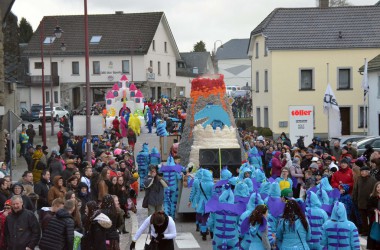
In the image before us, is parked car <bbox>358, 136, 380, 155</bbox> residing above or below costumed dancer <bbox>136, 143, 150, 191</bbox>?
above

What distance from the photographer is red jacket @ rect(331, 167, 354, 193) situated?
17562 mm

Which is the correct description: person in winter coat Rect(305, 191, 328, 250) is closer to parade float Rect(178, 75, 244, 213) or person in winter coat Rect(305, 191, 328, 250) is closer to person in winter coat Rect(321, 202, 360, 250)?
person in winter coat Rect(321, 202, 360, 250)

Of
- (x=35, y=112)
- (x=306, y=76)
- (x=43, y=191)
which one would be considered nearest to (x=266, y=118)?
(x=306, y=76)

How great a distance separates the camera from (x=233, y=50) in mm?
111438

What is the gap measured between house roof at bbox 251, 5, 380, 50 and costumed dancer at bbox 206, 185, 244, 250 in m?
33.0

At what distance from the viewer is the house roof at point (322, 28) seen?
45.8m

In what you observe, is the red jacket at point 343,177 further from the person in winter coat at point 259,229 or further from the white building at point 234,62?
the white building at point 234,62

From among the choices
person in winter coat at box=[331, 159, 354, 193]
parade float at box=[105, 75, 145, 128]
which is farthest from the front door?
person in winter coat at box=[331, 159, 354, 193]

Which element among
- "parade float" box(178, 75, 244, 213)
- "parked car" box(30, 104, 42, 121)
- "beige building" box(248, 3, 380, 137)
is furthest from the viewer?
"parked car" box(30, 104, 42, 121)

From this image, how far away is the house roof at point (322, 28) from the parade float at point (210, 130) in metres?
21.6

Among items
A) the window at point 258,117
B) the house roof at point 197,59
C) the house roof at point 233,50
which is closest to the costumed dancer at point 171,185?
the window at point 258,117

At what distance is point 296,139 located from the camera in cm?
3191

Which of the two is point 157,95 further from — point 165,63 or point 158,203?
point 158,203

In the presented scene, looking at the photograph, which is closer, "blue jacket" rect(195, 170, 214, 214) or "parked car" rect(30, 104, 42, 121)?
"blue jacket" rect(195, 170, 214, 214)
